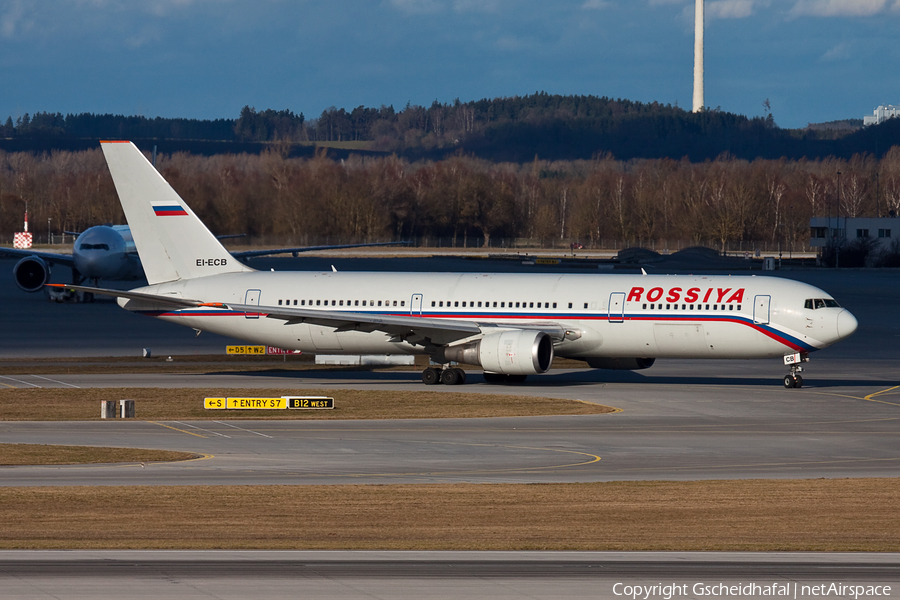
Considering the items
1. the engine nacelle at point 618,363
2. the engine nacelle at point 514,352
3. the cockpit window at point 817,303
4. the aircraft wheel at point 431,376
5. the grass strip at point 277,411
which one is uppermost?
the cockpit window at point 817,303

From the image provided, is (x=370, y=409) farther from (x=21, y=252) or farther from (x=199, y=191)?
(x=199, y=191)

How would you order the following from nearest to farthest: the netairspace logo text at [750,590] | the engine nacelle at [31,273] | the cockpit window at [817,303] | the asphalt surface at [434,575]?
the netairspace logo text at [750,590] → the asphalt surface at [434,575] → the cockpit window at [817,303] → the engine nacelle at [31,273]

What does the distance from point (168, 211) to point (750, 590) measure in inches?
1459

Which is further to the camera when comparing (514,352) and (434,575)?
(514,352)

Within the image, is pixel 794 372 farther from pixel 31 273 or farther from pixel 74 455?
pixel 31 273

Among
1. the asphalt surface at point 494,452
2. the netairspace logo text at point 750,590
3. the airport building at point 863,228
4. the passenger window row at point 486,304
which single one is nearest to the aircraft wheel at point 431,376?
the asphalt surface at point 494,452

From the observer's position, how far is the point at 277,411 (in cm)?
3725

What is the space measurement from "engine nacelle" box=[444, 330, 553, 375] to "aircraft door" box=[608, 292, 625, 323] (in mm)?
2484

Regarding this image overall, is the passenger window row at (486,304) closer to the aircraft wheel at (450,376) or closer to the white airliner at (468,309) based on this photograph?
the white airliner at (468,309)

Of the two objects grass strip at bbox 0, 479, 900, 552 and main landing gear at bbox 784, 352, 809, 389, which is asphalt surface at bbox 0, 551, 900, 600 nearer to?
grass strip at bbox 0, 479, 900, 552

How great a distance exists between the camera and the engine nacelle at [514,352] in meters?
41.0

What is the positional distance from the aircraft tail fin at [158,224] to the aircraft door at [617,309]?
16.4m

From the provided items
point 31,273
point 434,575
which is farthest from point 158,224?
point 31,273

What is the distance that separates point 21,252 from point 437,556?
7291cm
